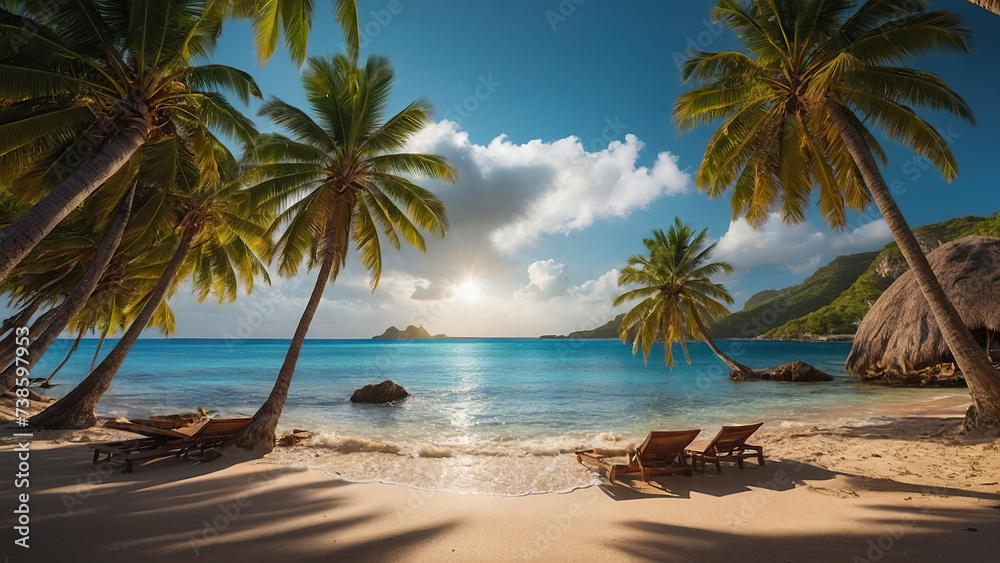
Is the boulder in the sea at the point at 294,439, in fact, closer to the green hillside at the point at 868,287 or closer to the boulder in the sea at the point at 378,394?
the boulder in the sea at the point at 378,394

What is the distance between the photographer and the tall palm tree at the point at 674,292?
2381 cm

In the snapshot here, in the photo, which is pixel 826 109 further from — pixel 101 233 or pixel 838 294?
pixel 838 294

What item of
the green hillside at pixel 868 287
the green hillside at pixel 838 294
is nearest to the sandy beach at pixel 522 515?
the green hillside at pixel 838 294

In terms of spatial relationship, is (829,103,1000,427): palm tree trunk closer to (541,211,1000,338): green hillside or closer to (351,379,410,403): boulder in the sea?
(351,379,410,403): boulder in the sea

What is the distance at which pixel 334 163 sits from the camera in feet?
34.6

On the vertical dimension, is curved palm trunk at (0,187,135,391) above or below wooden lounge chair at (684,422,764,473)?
above

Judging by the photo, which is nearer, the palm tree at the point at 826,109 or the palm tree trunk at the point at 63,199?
the palm tree trunk at the point at 63,199

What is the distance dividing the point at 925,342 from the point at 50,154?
29.4m

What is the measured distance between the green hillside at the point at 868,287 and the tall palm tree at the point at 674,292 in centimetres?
4792

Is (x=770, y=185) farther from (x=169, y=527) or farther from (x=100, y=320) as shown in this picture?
(x=100, y=320)

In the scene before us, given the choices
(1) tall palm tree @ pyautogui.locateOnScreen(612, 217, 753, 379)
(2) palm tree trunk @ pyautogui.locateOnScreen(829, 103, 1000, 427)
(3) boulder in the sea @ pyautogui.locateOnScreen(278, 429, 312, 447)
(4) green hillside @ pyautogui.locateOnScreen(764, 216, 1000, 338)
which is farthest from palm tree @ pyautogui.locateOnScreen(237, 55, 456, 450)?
(4) green hillside @ pyautogui.locateOnScreen(764, 216, 1000, 338)

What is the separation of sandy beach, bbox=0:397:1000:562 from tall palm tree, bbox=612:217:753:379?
54.7 feet

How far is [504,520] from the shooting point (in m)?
4.82

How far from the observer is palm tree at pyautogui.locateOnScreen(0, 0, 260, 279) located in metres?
6.21
